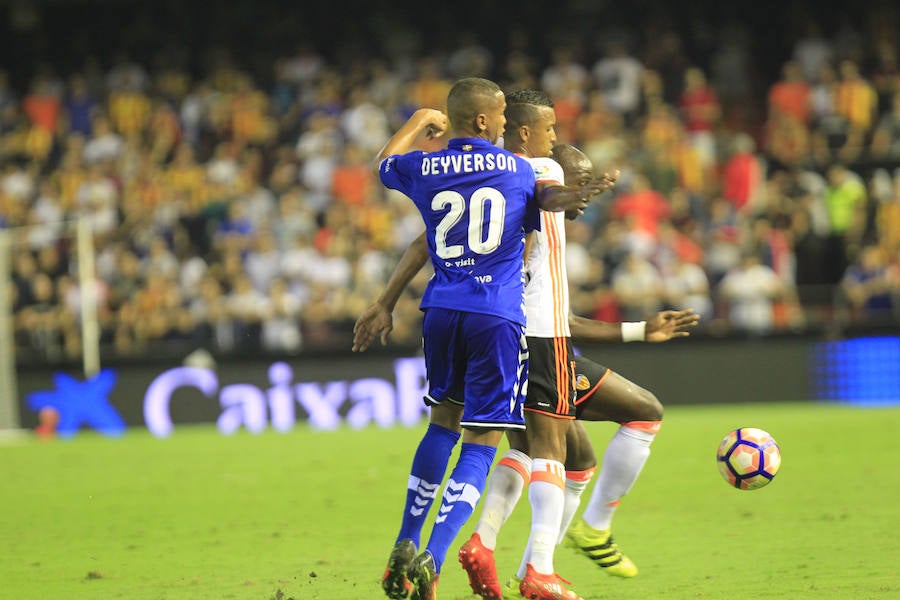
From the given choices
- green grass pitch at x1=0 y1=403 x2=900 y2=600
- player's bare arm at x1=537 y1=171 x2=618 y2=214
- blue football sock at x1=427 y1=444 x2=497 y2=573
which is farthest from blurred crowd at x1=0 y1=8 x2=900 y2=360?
player's bare arm at x1=537 y1=171 x2=618 y2=214

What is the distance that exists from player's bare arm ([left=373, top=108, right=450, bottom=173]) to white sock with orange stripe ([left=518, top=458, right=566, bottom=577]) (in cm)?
155

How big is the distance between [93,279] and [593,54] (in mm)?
9364

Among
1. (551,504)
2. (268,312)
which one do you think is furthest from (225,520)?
(268,312)

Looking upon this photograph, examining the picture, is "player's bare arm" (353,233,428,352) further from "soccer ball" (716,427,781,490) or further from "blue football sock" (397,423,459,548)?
"soccer ball" (716,427,781,490)

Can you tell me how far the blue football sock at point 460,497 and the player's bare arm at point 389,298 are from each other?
0.66 meters

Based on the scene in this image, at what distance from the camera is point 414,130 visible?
19.6 feet

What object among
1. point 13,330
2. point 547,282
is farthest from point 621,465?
point 13,330

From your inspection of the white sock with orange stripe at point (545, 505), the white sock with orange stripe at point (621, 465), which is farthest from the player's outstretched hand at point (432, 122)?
the white sock with orange stripe at point (621, 465)

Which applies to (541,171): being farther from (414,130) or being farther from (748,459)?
(748,459)

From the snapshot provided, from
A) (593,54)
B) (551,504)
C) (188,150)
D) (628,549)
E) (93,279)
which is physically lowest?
(628,549)

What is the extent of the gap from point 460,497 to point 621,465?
1.21 m

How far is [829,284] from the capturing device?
1791 centimetres

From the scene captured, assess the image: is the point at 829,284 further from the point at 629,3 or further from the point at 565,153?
the point at 565,153

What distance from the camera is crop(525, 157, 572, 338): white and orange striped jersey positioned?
5.95 m
